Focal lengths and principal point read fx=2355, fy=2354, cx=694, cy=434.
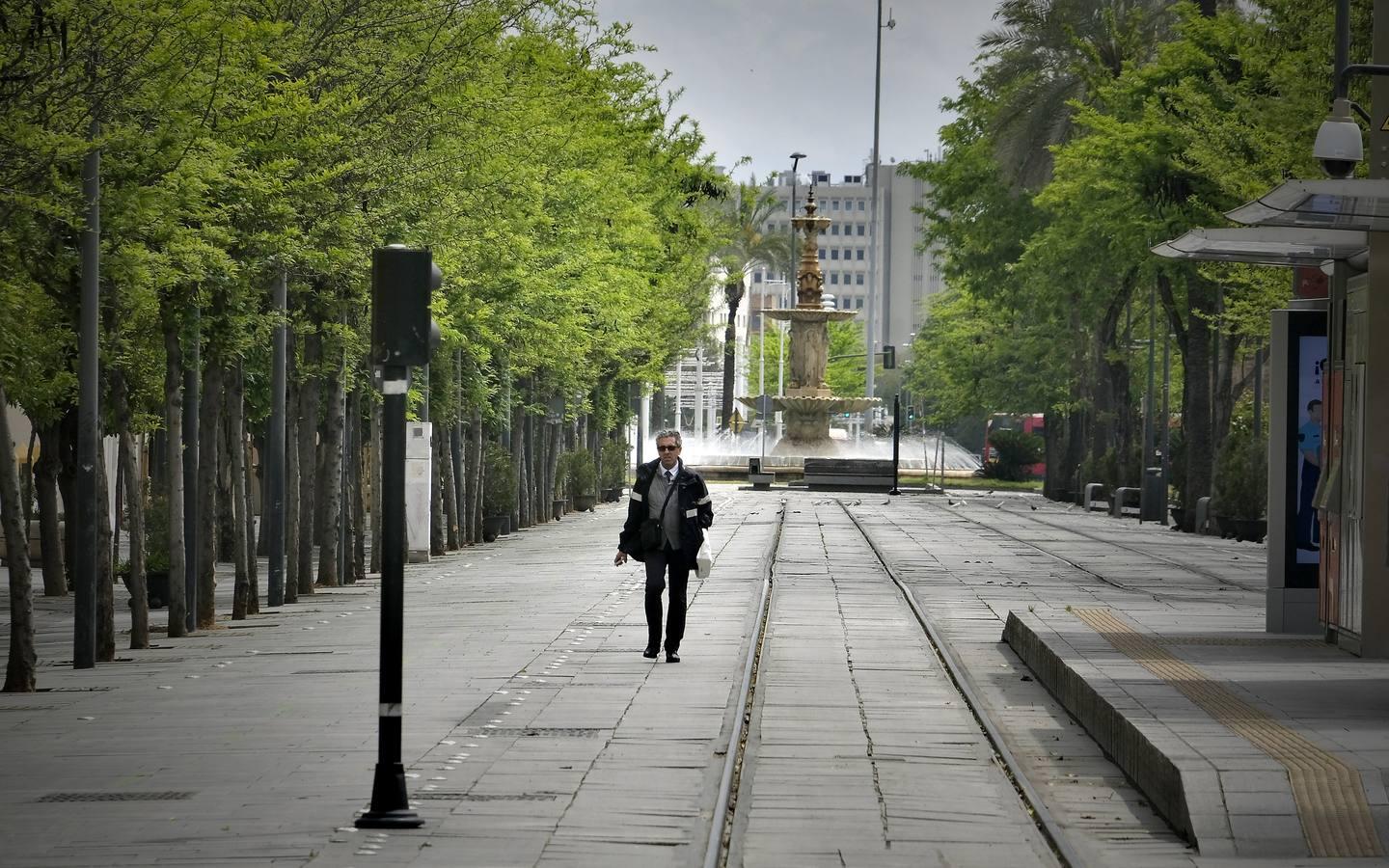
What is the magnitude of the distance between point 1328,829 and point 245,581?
17.6 metres

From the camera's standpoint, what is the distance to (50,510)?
32.9 meters

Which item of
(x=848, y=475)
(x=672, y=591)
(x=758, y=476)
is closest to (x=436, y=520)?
(x=672, y=591)

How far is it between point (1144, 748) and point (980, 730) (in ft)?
8.06

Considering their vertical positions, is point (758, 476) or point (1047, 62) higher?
point (1047, 62)

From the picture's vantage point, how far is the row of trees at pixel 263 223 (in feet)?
58.7

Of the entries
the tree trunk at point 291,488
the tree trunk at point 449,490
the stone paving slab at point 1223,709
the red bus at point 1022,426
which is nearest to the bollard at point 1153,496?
the tree trunk at point 449,490

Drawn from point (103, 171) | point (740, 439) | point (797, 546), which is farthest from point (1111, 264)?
point (740, 439)

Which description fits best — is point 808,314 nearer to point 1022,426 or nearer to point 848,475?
point 848,475

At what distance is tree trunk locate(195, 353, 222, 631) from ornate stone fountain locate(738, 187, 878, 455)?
62.7 meters

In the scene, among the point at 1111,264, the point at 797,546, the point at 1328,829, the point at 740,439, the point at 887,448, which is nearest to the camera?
the point at 1328,829

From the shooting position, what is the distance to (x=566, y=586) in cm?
2948

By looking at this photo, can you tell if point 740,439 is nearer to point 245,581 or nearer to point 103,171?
point 245,581

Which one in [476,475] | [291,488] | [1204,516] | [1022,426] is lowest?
[1204,516]

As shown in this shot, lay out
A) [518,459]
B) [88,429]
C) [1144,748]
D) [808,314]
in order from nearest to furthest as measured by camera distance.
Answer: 1. [1144,748]
2. [88,429]
3. [518,459]
4. [808,314]
